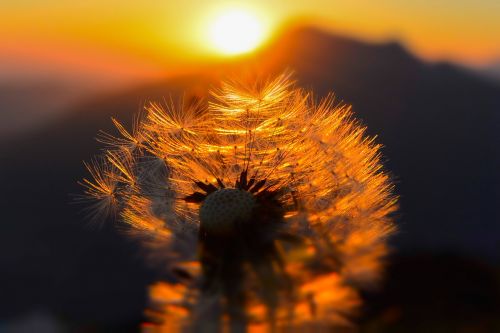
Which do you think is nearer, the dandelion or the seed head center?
the dandelion

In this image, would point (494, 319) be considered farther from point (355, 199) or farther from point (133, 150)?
point (133, 150)

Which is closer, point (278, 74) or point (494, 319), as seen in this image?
point (494, 319)

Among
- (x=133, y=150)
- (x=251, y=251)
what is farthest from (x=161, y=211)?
(x=251, y=251)

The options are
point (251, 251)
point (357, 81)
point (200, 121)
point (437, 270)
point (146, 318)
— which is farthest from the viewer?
point (357, 81)

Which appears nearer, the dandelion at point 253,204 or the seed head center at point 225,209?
the dandelion at point 253,204

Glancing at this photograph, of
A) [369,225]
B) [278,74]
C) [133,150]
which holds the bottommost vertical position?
[369,225]
